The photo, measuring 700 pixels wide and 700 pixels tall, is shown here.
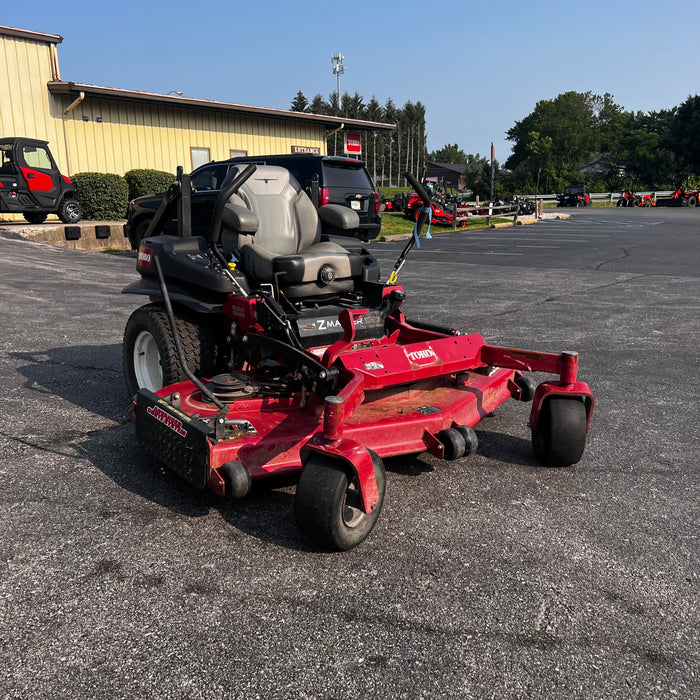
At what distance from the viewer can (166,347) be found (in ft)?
14.6

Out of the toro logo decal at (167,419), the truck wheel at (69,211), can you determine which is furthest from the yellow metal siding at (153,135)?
the toro logo decal at (167,419)

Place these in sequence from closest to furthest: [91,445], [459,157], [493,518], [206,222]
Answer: [493,518]
[91,445]
[206,222]
[459,157]

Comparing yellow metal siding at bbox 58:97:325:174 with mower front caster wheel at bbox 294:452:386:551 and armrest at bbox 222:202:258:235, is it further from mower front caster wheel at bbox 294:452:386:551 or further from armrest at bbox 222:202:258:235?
mower front caster wheel at bbox 294:452:386:551

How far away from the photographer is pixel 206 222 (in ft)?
38.1

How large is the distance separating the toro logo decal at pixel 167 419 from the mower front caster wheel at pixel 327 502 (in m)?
0.77

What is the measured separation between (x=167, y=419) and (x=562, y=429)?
218 centimetres

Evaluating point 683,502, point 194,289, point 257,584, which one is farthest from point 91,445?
point 683,502

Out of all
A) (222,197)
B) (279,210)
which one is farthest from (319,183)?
(222,197)

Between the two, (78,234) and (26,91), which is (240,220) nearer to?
(78,234)

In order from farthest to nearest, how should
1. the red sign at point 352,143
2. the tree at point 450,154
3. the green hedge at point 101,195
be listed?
the tree at point 450,154 → the red sign at point 352,143 → the green hedge at point 101,195

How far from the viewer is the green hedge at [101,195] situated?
18828 millimetres

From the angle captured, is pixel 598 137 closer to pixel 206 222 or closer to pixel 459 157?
pixel 206 222

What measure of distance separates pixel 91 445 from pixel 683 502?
346cm

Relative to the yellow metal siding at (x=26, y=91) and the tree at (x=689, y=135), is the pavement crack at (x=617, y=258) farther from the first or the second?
the tree at (x=689, y=135)
